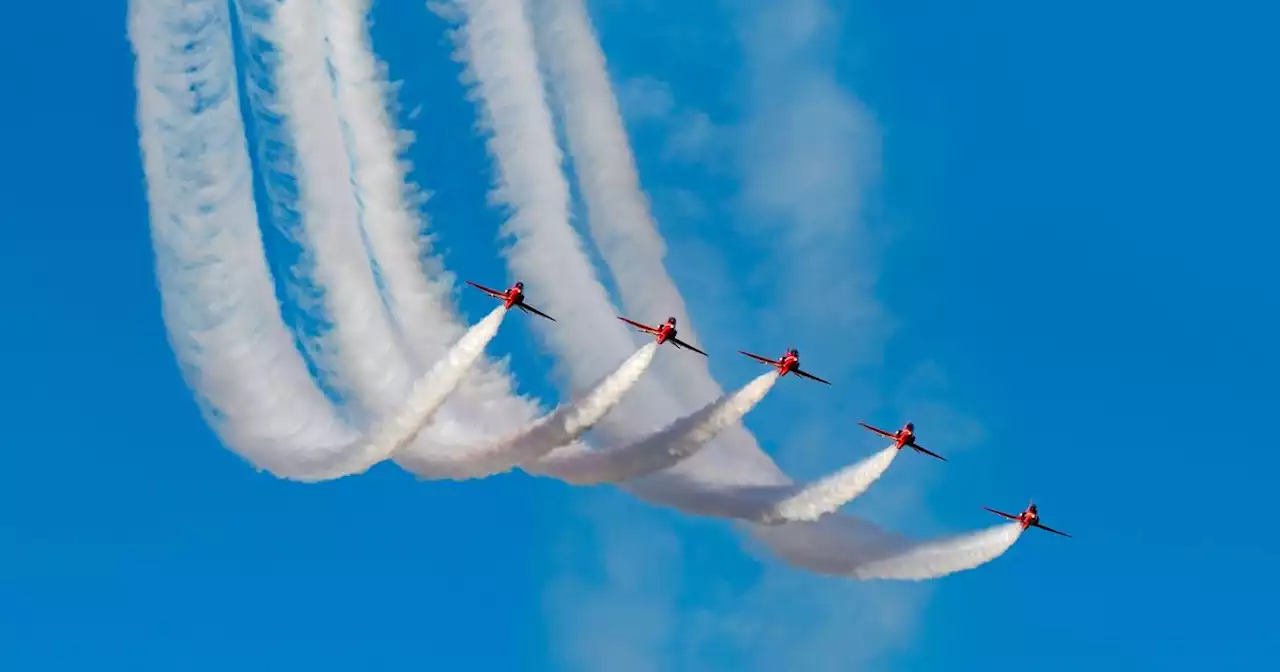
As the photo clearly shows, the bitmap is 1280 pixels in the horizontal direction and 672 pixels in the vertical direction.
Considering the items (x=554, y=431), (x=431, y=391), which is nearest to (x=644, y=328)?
(x=554, y=431)

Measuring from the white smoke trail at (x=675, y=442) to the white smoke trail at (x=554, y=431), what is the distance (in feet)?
4.15

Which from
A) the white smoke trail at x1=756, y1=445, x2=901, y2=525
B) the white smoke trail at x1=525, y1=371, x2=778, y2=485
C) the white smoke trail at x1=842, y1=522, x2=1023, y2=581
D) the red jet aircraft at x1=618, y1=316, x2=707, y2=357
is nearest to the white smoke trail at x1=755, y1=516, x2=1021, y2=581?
the white smoke trail at x1=842, y1=522, x2=1023, y2=581

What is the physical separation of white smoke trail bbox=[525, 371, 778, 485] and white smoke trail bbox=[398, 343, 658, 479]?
1.26 meters

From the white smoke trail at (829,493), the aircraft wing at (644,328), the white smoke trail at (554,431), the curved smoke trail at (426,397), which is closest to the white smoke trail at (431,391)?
the curved smoke trail at (426,397)

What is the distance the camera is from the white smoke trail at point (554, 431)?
55062mm

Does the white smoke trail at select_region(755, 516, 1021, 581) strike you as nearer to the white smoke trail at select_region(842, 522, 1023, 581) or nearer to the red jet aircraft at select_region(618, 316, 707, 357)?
the white smoke trail at select_region(842, 522, 1023, 581)

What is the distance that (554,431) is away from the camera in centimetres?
5538

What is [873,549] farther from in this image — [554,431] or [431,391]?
[431,391]

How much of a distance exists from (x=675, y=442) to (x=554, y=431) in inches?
146

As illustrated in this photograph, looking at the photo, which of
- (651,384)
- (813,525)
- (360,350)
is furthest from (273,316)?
(813,525)

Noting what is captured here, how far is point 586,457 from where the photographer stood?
57.2 meters

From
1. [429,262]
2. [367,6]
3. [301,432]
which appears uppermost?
[367,6]

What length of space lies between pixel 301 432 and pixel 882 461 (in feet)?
57.6

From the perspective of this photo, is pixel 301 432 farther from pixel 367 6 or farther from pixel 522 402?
pixel 367 6
